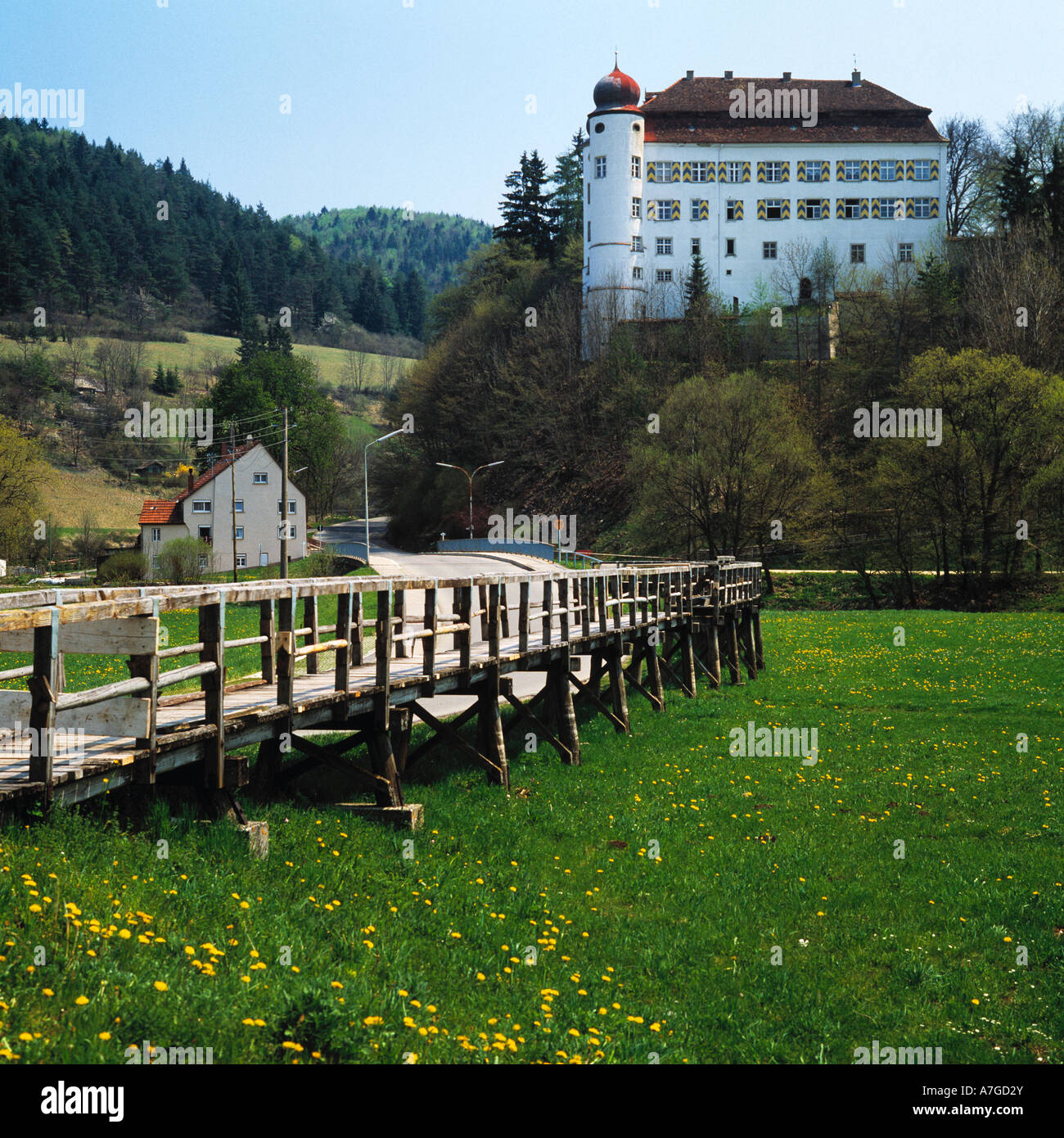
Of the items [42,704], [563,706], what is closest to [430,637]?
[563,706]

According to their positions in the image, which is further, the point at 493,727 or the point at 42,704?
the point at 493,727

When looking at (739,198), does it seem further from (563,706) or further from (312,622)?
(312,622)

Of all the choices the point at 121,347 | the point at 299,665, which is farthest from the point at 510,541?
the point at 121,347

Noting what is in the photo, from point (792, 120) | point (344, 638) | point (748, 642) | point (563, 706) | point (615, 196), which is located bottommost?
point (748, 642)

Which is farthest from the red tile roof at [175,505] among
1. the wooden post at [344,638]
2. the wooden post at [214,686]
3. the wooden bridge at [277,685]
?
the wooden post at [214,686]

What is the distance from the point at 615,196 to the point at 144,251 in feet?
316

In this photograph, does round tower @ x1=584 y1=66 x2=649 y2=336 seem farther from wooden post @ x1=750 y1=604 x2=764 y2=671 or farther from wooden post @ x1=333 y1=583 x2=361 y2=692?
wooden post @ x1=333 y1=583 x2=361 y2=692

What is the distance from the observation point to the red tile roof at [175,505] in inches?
3061

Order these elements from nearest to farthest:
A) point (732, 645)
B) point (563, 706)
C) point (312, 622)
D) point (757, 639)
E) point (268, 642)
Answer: point (268, 642) → point (312, 622) → point (563, 706) → point (732, 645) → point (757, 639)

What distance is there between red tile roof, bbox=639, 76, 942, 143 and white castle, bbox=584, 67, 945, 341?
153 millimetres

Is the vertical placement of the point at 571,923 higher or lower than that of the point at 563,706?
lower

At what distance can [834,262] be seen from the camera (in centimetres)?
9194

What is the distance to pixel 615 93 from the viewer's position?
299ft
